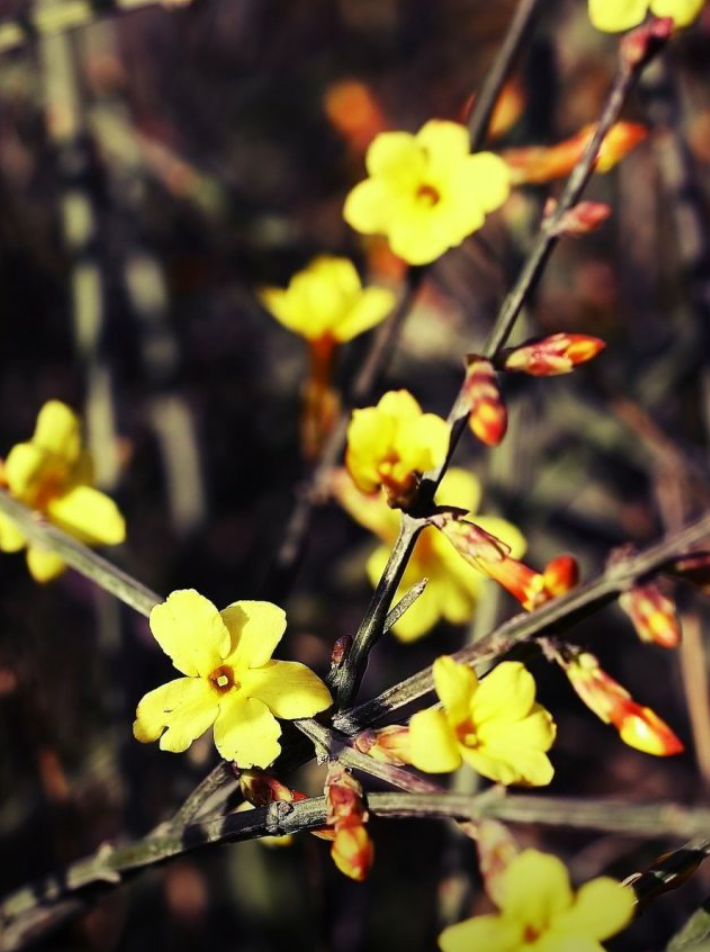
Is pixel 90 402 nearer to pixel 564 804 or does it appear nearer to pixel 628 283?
pixel 564 804

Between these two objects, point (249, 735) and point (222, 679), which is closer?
point (249, 735)

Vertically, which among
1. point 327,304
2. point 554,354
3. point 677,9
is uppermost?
point 327,304

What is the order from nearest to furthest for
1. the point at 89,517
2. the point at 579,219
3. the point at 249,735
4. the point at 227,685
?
the point at 249,735 → the point at 227,685 → the point at 579,219 → the point at 89,517

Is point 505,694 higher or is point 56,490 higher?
point 56,490

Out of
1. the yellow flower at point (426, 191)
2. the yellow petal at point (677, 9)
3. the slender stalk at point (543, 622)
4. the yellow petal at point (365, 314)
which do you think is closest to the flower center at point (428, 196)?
the yellow flower at point (426, 191)

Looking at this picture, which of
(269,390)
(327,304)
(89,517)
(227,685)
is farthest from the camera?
(269,390)

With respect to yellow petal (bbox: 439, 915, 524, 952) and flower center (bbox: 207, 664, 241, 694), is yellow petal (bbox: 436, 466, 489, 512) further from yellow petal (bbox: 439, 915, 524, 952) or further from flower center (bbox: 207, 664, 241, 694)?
yellow petal (bbox: 439, 915, 524, 952)

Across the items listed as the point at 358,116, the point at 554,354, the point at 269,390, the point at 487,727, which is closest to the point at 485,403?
the point at 554,354

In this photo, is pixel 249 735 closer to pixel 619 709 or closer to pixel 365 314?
pixel 619 709

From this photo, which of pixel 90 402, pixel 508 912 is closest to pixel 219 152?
pixel 90 402
